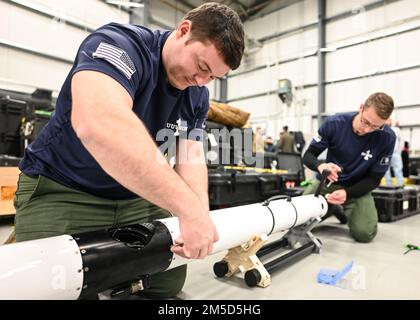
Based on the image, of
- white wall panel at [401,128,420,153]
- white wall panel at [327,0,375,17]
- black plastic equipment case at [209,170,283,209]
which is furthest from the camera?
white wall panel at [327,0,375,17]

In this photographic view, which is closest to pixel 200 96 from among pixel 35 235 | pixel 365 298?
pixel 35 235

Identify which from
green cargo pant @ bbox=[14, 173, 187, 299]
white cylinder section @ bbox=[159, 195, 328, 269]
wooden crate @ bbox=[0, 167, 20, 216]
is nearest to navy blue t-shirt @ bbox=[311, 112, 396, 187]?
white cylinder section @ bbox=[159, 195, 328, 269]

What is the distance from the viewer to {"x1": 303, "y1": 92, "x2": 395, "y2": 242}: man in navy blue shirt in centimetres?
233

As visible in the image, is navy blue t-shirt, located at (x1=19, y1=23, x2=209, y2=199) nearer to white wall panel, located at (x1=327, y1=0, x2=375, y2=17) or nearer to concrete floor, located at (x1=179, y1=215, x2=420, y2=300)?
concrete floor, located at (x1=179, y1=215, x2=420, y2=300)

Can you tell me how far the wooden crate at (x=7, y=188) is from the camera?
253 cm

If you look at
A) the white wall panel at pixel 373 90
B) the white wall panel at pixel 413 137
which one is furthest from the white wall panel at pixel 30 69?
the white wall panel at pixel 413 137

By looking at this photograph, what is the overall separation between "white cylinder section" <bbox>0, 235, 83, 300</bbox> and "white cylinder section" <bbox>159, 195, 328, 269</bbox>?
34 centimetres

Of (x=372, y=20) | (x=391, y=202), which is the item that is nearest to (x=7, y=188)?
(x=391, y=202)

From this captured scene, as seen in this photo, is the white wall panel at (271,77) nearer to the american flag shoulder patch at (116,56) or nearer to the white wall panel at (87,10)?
the white wall panel at (87,10)

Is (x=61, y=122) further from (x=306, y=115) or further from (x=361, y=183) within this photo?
(x=306, y=115)

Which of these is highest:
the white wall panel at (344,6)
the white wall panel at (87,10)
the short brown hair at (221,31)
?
the white wall panel at (344,6)

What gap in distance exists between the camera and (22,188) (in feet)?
3.56

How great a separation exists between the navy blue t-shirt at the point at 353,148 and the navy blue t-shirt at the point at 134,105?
160 cm

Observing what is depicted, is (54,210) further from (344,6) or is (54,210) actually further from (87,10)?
(344,6)
